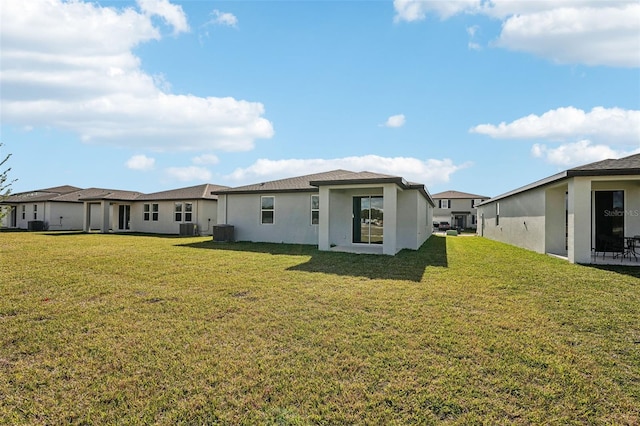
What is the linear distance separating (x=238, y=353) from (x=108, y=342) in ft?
5.69

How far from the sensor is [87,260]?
10.4 meters

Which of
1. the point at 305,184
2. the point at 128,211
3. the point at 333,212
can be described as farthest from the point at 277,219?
the point at 128,211

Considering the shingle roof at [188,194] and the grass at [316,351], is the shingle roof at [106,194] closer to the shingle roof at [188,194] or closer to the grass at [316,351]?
the shingle roof at [188,194]

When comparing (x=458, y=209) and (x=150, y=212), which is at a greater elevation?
(x=458, y=209)

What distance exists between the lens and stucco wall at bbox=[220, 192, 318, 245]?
53.9 feet

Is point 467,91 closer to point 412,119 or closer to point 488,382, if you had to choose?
point 412,119

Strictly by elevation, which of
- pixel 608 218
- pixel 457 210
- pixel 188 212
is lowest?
pixel 608 218

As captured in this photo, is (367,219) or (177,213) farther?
(177,213)

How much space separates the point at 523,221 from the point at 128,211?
28.2 meters

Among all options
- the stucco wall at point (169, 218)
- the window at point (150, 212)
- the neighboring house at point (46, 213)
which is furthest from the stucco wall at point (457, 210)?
the neighboring house at point (46, 213)

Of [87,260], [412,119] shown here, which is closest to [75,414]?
[87,260]

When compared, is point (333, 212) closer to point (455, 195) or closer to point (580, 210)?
point (580, 210)

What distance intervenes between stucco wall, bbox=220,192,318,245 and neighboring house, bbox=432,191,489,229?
107ft

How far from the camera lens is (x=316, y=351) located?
400 cm
